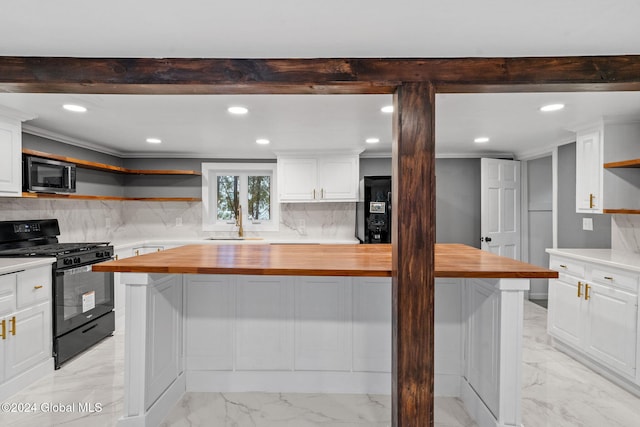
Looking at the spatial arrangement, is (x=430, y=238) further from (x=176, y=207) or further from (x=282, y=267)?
(x=176, y=207)

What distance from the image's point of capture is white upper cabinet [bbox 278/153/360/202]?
15.9ft

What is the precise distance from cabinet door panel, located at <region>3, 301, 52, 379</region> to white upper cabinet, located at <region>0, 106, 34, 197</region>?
1011 millimetres

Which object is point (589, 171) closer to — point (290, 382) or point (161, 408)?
point (290, 382)

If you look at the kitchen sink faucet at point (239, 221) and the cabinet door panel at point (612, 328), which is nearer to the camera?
the cabinet door panel at point (612, 328)

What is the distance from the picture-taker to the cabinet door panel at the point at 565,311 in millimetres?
3006

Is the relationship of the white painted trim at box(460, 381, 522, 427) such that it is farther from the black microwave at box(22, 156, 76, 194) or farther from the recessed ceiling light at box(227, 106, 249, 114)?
the black microwave at box(22, 156, 76, 194)

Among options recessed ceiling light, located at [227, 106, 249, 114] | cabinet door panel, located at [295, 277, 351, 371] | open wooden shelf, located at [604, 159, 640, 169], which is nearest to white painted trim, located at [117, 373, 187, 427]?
cabinet door panel, located at [295, 277, 351, 371]

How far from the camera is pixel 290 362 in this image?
8.25 ft

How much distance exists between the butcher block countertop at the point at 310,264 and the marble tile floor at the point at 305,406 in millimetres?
992

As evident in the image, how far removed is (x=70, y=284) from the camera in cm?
306

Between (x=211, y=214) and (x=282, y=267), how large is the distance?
3634 mm

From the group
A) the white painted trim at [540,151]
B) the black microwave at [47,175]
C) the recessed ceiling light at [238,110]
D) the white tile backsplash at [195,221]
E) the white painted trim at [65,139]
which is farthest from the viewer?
the white tile backsplash at [195,221]

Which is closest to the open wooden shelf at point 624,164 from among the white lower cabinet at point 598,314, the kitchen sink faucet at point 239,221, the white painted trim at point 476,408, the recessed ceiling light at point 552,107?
the recessed ceiling light at point 552,107

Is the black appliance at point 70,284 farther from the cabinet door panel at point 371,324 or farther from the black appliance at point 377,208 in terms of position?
the black appliance at point 377,208
